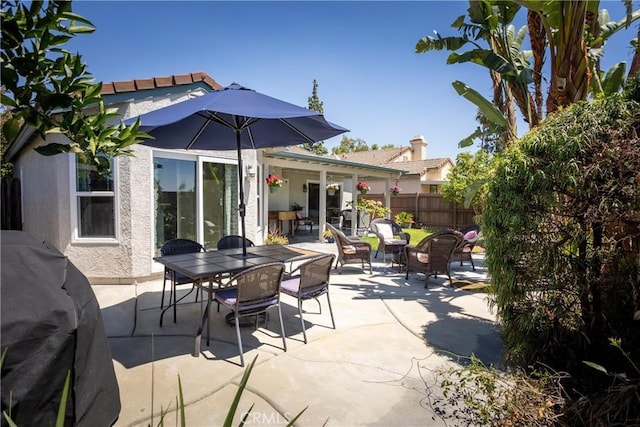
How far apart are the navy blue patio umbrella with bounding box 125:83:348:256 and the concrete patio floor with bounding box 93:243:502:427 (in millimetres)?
1573

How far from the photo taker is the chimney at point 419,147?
30969 mm

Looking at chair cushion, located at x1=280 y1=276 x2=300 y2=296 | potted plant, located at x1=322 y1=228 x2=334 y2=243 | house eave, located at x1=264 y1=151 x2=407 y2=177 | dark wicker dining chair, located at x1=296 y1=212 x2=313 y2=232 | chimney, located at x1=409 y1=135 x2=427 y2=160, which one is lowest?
potted plant, located at x1=322 y1=228 x2=334 y2=243

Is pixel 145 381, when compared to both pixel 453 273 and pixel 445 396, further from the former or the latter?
pixel 453 273

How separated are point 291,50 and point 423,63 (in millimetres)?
3751

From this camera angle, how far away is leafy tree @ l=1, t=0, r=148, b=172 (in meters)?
1.54

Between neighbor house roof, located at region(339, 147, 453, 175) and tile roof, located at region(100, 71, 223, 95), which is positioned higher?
neighbor house roof, located at region(339, 147, 453, 175)

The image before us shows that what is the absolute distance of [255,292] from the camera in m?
3.95

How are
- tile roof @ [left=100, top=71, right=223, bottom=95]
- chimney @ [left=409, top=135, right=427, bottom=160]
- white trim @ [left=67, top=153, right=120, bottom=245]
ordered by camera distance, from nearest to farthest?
1. tile roof @ [left=100, top=71, right=223, bottom=95]
2. white trim @ [left=67, top=153, right=120, bottom=245]
3. chimney @ [left=409, top=135, right=427, bottom=160]

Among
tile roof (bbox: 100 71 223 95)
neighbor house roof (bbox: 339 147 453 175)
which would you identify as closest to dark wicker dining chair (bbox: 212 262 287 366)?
tile roof (bbox: 100 71 223 95)

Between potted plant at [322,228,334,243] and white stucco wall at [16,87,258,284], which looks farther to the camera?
potted plant at [322,228,334,243]

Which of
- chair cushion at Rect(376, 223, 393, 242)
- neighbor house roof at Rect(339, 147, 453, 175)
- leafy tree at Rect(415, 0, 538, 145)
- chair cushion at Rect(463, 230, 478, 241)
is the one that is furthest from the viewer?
neighbor house roof at Rect(339, 147, 453, 175)

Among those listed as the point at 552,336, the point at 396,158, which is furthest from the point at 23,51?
the point at 396,158

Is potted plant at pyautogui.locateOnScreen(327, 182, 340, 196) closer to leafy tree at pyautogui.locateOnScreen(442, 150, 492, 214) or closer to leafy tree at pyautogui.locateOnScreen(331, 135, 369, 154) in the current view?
leafy tree at pyautogui.locateOnScreen(442, 150, 492, 214)

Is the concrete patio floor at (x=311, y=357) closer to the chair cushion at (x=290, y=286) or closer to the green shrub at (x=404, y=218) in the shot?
the chair cushion at (x=290, y=286)
